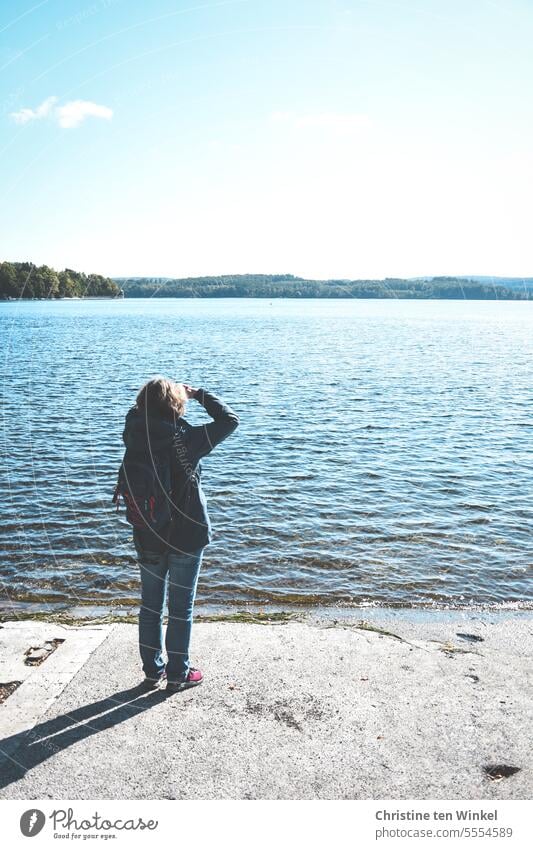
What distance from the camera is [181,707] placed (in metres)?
5.45

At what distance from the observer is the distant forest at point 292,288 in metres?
11.5

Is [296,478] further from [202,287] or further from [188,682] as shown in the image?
[188,682]

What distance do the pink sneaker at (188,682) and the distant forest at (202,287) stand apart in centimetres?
633

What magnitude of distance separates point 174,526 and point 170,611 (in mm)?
860

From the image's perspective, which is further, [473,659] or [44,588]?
[44,588]

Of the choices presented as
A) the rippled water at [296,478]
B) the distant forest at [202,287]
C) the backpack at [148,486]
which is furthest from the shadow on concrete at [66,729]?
the distant forest at [202,287]

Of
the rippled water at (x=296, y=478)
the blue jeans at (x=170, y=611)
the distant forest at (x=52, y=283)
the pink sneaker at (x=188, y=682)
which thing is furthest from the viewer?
the distant forest at (x=52, y=283)

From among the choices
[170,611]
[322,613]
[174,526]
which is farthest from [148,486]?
[322,613]

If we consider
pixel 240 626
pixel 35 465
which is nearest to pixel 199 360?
pixel 35 465

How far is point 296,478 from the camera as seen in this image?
54.1 feet

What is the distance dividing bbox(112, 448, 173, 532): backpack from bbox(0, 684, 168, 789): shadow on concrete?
1.50 metres

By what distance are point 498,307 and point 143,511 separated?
102 m

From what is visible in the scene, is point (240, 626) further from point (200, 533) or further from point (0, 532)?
point (0, 532)

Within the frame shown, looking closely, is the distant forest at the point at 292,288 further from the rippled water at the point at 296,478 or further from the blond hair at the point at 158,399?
the blond hair at the point at 158,399
